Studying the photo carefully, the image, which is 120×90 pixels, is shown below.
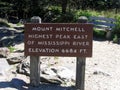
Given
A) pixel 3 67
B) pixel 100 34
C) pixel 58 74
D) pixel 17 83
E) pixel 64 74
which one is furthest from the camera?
pixel 100 34

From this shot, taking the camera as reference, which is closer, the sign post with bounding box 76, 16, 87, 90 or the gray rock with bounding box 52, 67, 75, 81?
the sign post with bounding box 76, 16, 87, 90

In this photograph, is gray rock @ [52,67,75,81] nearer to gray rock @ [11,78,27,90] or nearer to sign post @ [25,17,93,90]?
sign post @ [25,17,93,90]

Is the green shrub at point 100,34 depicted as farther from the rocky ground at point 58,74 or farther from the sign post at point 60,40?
the sign post at point 60,40

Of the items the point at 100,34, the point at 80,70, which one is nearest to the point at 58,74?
the point at 80,70

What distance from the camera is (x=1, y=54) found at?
9750 mm

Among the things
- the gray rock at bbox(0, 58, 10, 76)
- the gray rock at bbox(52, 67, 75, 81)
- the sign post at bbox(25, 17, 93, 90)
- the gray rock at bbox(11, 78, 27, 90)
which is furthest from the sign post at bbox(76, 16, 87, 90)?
the gray rock at bbox(0, 58, 10, 76)

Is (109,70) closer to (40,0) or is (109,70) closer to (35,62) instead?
(35,62)

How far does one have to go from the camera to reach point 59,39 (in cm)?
699

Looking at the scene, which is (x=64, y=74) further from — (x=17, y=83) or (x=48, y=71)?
(x=17, y=83)

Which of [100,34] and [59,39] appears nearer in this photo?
[59,39]

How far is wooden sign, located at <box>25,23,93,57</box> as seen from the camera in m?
6.93

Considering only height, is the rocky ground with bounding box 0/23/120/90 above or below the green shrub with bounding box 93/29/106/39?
above

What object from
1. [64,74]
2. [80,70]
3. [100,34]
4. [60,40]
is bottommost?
[100,34]

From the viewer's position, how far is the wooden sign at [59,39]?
6.93 meters
